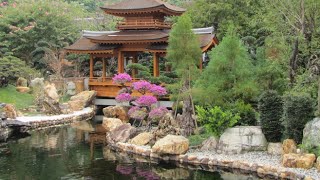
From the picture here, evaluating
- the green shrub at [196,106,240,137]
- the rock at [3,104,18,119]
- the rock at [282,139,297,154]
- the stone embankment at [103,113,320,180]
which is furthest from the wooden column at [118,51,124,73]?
the rock at [282,139,297,154]

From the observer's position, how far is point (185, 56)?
A: 1705cm

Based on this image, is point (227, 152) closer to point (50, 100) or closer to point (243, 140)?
point (243, 140)

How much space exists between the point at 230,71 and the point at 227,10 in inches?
501

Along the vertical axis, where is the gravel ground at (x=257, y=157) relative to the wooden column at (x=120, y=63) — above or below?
below

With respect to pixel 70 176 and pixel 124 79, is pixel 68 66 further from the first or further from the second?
pixel 70 176

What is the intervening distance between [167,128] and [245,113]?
120 inches

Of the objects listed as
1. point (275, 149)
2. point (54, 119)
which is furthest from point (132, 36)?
point (275, 149)

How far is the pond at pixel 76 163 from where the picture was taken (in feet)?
46.0

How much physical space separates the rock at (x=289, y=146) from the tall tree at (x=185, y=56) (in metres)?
4.29

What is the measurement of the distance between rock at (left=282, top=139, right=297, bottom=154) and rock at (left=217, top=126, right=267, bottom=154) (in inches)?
44.0

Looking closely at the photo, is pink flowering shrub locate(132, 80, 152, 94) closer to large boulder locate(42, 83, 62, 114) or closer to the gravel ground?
the gravel ground

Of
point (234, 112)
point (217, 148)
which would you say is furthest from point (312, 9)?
point (217, 148)

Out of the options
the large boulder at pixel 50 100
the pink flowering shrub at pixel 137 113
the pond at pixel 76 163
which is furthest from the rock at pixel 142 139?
the large boulder at pixel 50 100

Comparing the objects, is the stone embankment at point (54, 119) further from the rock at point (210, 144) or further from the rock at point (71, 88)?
the rock at point (210, 144)
